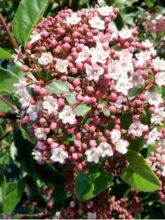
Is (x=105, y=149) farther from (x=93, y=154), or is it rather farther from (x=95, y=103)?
(x=95, y=103)

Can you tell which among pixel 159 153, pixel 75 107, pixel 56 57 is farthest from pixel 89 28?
pixel 159 153

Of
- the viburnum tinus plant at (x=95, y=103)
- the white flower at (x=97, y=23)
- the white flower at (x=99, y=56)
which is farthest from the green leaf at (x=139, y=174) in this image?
the white flower at (x=97, y=23)

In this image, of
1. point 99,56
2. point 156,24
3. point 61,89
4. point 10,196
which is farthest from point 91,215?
point 156,24

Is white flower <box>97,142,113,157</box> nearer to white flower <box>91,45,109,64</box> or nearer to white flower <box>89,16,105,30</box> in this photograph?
white flower <box>91,45,109,64</box>

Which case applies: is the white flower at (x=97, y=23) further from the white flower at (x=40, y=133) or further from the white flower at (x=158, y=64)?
the white flower at (x=40, y=133)

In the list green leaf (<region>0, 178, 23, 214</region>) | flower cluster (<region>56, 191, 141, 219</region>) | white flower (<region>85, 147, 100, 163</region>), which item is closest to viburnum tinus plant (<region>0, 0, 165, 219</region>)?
white flower (<region>85, 147, 100, 163</region>)
